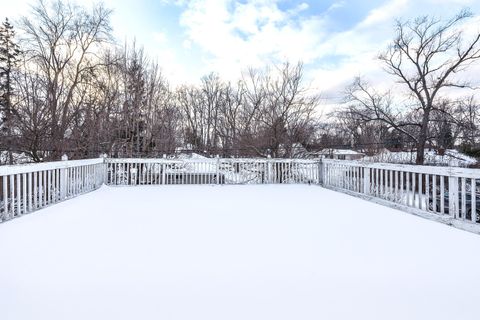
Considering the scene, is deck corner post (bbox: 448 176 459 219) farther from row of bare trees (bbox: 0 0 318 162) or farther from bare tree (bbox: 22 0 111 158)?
bare tree (bbox: 22 0 111 158)

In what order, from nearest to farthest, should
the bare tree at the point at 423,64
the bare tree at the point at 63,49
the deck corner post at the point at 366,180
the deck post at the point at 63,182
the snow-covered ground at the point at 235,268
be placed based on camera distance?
the snow-covered ground at the point at 235,268 < the deck post at the point at 63,182 < the deck corner post at the point at 366,180 < the bare tree at the point at 63,49 < the bare tree at the point at 423,64

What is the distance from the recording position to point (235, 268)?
7.08ft

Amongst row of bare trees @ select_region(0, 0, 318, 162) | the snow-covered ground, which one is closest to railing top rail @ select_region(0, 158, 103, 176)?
the snow-covered ground

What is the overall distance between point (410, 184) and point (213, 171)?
5117 mm

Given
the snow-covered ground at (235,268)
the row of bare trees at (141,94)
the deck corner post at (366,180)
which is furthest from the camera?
the row of bare trees at (141,94)

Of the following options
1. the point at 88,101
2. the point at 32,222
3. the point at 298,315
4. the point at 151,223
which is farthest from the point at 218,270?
the point at 88,101

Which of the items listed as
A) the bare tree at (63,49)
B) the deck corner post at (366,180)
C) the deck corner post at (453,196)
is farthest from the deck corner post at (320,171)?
the bare tree at (63,49)

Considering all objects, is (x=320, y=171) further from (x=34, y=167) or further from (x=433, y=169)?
(x=34, y=167)

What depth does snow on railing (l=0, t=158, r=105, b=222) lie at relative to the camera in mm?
3760

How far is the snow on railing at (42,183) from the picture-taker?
376 cm

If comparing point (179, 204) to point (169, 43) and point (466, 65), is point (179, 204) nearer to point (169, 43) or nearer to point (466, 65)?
point (169, 43)

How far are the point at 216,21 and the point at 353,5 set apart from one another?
425 centimetres

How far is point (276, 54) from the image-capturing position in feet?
42.7

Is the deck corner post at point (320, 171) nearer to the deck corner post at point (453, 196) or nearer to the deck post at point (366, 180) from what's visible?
the deck post at point (366, 180)
